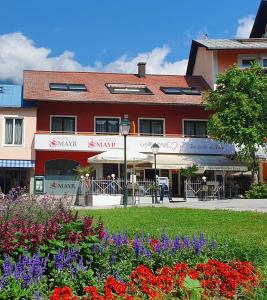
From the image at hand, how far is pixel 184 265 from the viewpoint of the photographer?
6.07 meters

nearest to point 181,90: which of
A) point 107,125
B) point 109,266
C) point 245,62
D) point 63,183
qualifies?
point 245,62

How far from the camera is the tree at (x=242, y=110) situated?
98.9 ft

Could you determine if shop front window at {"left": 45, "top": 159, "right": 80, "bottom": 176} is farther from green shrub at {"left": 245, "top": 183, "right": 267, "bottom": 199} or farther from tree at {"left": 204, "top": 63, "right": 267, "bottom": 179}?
green shrub at {"left": 245, "top": 183, "right": 267, "bottom": 199}

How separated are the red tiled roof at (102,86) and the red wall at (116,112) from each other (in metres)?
0.70

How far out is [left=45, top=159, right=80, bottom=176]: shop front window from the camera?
3403 centimetres

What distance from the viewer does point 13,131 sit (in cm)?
3403

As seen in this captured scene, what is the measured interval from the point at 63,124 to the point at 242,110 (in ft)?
39.6

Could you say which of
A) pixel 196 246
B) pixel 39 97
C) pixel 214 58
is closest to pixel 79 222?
pixel 196 246

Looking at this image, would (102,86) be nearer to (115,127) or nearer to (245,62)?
(115,127)

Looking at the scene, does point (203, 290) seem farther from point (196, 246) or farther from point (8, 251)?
point (8, 251)

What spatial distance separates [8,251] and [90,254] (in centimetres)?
95

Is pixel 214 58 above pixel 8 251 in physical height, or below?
above

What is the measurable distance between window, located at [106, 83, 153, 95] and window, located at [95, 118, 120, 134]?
2.08 meters

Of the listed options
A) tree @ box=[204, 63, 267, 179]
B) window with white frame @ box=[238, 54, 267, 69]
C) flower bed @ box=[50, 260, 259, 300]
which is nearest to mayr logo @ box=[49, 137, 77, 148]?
tree @ box=[204, 63, 267, 179]
